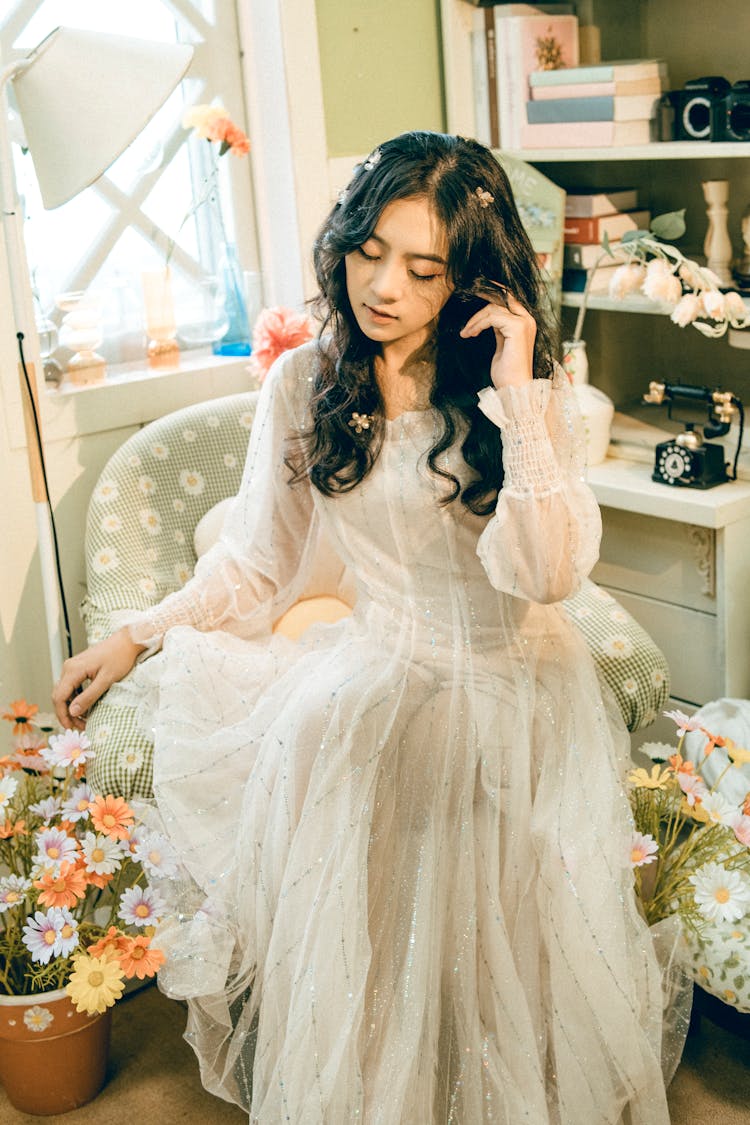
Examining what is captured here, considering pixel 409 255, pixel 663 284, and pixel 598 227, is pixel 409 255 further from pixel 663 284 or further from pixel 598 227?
pixel 598 227

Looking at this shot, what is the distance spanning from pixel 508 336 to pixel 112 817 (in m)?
0.82

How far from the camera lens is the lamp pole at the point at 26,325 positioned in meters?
1.76

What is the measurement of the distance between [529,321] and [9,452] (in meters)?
1.09

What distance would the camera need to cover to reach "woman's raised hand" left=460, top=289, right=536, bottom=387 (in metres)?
1.54

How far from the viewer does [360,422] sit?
1.68 metres

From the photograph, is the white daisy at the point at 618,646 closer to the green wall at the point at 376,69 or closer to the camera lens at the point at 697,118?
the camera lens at the point at 697,118

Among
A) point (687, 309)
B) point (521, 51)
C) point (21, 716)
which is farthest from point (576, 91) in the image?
point (21, 716)

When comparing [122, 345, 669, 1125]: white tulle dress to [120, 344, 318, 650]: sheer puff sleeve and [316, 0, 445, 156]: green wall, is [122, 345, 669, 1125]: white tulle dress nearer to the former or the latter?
[120, 344, 318, 650]: sheer puff sleeve

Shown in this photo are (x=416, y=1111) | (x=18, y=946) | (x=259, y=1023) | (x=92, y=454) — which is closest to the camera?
(x=416, y=1111)

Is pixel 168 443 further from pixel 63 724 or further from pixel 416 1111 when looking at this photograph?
pixel 416 1111

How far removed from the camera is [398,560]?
1.72 meters

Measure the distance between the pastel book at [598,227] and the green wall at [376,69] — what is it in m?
0.41

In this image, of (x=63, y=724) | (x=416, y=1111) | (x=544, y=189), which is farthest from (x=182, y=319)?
(x=416, y=1111)

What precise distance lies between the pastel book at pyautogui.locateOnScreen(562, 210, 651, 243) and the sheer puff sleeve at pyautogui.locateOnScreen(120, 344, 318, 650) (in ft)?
3.52
